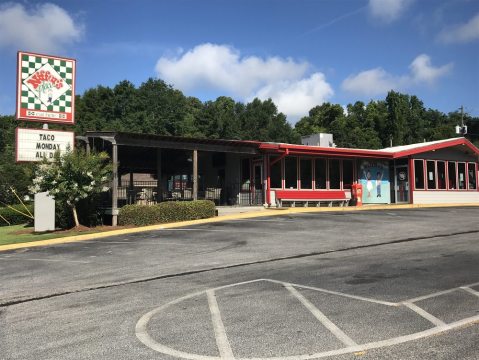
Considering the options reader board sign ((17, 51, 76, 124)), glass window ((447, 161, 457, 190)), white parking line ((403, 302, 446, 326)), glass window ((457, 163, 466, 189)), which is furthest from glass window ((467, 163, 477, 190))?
white parking line ((403, 302, 446, 326))

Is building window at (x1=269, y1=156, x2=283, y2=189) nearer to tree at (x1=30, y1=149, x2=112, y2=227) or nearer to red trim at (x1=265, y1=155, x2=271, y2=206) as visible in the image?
red trim at (x1=265, y1=155, x2=271, y2=206)

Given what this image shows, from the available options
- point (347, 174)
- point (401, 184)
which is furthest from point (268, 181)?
point (401, 184)

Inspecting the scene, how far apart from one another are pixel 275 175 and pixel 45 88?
10.9 meters

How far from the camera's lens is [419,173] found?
1040 inches

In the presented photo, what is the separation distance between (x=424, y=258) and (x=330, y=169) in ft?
49.0

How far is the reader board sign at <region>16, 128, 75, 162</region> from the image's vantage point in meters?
17.5

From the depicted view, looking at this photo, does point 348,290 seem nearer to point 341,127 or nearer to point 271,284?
point 271,284

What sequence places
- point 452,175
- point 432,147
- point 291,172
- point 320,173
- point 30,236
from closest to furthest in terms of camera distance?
point 30,236 → point 291,172 → point 320,173 → point 432,147 → point 452,175

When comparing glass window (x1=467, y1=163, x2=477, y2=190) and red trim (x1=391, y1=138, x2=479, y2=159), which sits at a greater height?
red trim (x1=391, y1=138, x2=479, y2=159)

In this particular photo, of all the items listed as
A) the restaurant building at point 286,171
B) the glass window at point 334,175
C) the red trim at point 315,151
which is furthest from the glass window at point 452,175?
the glass window at point 334,175

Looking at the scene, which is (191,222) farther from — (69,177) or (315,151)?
(315,151)

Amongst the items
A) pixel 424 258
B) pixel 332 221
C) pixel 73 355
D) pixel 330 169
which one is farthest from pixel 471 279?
pixel 330 169

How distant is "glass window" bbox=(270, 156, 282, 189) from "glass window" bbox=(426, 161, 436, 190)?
975cm

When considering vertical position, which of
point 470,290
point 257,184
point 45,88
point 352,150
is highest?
point 45,88
